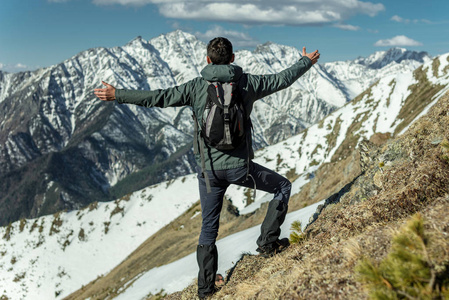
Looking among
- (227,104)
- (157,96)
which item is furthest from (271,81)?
(157,96)

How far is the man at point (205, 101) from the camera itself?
652 cm

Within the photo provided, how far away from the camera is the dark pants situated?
6.99 meters

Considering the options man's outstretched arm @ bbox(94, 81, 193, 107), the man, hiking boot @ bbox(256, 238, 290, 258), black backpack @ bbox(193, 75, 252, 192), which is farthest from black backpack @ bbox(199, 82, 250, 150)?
hiking boot @ bbox(256, 238, 290, 258)

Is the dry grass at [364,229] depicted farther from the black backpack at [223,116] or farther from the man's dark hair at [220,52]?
the man's dark hair at [220,52]

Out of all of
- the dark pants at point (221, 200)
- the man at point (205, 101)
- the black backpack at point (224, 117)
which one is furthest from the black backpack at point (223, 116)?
the dark pants at point (221, 200)

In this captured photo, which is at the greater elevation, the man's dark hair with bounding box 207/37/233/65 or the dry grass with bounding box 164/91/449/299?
the man's dark hair with bounding box 207/37/233/65

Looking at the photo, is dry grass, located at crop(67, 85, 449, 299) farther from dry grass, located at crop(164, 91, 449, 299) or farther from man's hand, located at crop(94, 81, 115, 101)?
man's hand, located at crop(94, 81, 115, 101)

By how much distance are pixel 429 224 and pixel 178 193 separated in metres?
91.7

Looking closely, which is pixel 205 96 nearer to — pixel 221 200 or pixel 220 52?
pixel 220 52

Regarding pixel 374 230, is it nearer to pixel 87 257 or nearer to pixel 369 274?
pixel 369 274

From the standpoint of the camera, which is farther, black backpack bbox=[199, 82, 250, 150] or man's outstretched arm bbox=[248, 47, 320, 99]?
man's outstretched arm bbox=[248, 47, 320, 99]

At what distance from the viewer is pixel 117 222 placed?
87312 mm

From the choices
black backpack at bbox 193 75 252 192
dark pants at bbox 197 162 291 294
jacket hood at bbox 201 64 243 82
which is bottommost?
dark pants at bbox 197 162 291 294

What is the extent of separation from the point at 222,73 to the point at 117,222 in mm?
88159
